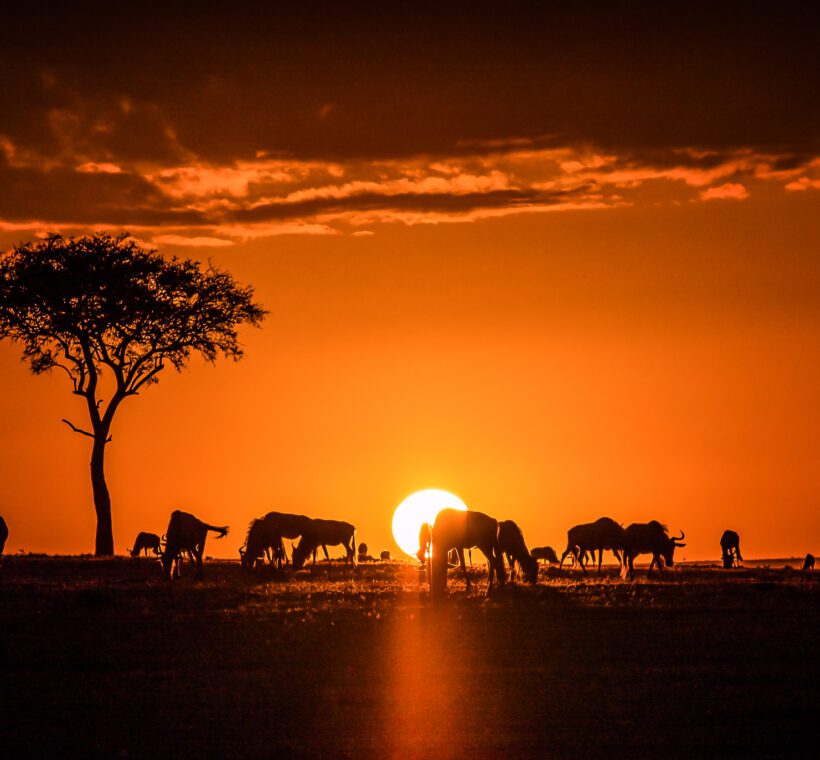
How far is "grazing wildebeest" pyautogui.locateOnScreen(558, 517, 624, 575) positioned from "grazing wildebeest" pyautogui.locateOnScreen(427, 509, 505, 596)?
12.1 meters

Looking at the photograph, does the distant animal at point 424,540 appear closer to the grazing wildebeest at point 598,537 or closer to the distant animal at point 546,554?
the grazing wildebeest at point 598,537

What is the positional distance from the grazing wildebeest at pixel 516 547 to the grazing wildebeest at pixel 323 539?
10631 millimetres

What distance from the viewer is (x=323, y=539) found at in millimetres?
59156

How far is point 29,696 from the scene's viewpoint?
75.9 feet

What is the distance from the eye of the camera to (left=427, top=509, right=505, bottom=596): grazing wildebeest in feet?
127

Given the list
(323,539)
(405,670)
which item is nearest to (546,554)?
(323,539)

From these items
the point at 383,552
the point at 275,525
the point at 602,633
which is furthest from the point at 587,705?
the point at 383,552

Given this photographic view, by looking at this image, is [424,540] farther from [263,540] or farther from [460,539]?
[263,540]

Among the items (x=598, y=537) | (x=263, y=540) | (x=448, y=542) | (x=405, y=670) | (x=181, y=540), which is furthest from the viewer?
(x=598, y=537)

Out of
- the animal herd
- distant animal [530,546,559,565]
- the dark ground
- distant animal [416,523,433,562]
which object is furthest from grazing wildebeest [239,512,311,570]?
distant animal [530,546,559,565]

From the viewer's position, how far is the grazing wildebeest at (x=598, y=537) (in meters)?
53.1

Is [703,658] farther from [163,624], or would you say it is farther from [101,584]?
[101,584]

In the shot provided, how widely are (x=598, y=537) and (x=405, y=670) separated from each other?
2933 centimetres

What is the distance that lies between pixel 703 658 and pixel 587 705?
5518mm
